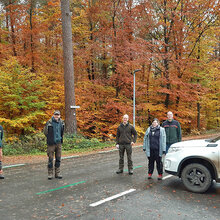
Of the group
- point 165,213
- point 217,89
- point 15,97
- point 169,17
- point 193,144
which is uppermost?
point 169,17

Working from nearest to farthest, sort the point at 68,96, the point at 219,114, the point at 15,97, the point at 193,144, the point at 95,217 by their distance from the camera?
the point at 95,217
the point at 193,144
the point at 15,97
the point at 68,96
the point at 219,114

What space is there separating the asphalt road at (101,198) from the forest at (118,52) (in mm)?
11065

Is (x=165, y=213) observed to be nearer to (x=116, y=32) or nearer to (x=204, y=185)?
(x=204, y=185)

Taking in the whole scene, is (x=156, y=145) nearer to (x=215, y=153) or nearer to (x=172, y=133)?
(x=172, y=133)

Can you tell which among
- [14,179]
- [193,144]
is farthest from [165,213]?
[14,179]

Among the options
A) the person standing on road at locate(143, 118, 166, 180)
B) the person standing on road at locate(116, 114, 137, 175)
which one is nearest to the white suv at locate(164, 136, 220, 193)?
the person standing on road at locate(143, 118, 166, 180)

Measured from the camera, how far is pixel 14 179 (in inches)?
302

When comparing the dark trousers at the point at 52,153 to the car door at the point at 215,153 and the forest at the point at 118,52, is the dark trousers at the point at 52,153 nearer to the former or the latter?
the car door at the point at 215,153

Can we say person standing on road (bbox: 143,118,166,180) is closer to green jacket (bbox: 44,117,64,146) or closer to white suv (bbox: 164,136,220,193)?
white suv (bbox: 164,136,220,193)

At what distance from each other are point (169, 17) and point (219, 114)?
18495 mm

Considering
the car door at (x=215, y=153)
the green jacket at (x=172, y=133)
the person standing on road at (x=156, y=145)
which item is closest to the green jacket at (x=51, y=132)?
the person standing on road at (x=156, y=145)

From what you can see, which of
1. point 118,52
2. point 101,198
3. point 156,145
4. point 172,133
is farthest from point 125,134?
point 118,52

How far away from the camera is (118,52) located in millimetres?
21109

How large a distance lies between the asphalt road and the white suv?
30 cm
